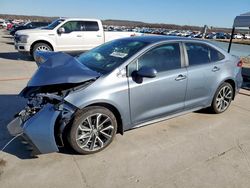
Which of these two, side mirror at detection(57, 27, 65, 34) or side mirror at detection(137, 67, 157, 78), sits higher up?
side mirror at detection(57, 27, 65, 34)

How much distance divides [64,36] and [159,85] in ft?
28.4

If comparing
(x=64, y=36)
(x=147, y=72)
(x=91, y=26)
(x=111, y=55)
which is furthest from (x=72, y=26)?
(x=147, y=72)

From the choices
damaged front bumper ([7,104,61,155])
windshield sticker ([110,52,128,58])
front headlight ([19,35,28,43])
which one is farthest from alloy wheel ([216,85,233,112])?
front headlight ([19,35,28,43])

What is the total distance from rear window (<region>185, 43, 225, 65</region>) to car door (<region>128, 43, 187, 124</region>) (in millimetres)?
276

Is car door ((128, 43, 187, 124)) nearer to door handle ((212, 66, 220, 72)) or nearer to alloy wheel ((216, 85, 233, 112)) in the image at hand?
door handle ((212, 66, 220, 72))

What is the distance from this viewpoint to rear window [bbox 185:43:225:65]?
465cm

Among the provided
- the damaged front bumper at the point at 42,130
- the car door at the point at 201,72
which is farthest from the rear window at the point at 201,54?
the damaged front bumper at the point at 42,130

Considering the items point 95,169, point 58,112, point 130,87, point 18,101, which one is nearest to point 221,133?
point 130,87

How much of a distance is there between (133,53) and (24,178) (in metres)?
2.26

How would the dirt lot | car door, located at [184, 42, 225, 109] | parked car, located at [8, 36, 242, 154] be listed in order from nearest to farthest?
the dirt lot → parked car, located at [8, 36, 242, 154] → car door, located at [184, 42, 225, 109]

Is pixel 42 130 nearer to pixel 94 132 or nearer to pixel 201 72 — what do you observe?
pixel 94 132

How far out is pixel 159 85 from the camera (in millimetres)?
4105

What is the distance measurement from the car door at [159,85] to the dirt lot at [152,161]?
39cm

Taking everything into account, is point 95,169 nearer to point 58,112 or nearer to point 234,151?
point 58,112
